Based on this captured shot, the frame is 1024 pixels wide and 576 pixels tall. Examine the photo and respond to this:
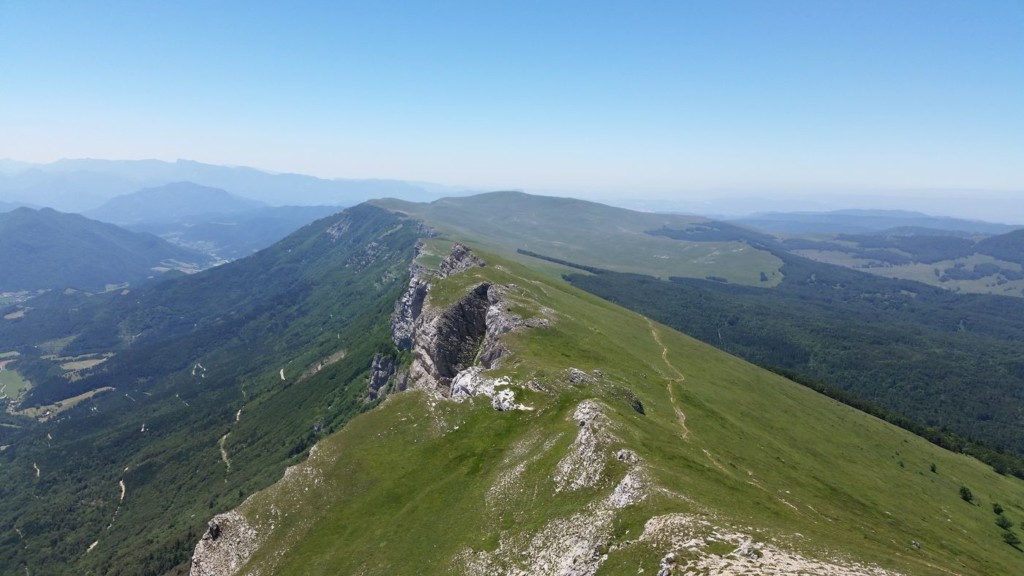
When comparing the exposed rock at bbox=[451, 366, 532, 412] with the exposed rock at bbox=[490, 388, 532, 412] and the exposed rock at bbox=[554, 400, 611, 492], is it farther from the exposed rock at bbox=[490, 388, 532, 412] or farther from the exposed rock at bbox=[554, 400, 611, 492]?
the exposed rock at bbox=[554, 400, 611, 492]

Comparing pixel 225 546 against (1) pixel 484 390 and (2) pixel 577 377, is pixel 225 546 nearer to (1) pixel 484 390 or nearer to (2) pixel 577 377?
(1) pixel 484 390

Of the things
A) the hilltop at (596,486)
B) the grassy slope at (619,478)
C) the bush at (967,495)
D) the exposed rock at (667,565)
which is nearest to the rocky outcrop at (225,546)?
the hilltop at (596,486)

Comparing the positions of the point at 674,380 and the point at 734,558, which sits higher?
the point at 734,558

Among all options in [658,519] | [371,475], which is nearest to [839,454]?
[658,519]

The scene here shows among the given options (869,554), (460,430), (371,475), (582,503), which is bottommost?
(371,475)

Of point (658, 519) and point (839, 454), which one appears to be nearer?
point (658, 519)

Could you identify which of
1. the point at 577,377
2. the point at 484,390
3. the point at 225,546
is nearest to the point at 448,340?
the point at 484,390

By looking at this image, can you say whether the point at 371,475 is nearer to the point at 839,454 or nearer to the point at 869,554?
the point at 869,554
